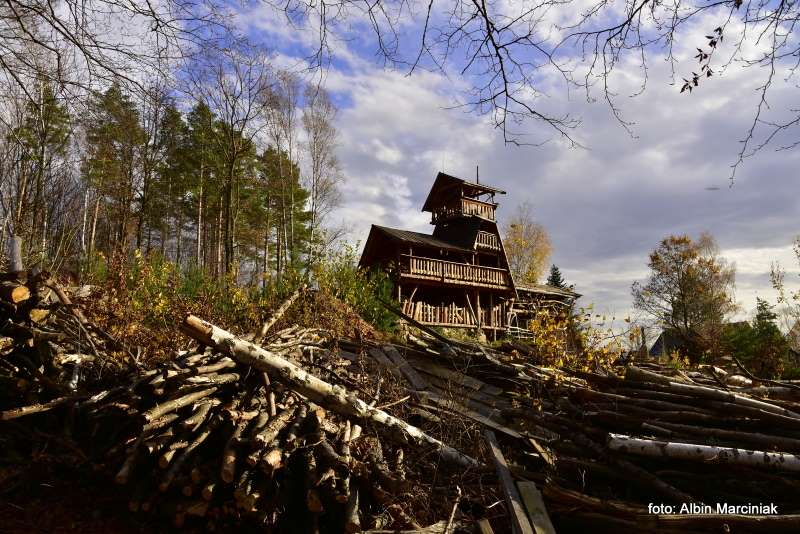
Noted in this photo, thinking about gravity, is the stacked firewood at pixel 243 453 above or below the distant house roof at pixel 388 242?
below

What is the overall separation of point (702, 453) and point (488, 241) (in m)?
22.8

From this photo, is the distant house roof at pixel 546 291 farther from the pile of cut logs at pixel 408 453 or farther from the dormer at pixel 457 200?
the pile of cut logs at pixel 408 453

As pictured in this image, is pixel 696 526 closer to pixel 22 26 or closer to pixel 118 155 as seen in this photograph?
→ pixel 22 26

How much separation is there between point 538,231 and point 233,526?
43.5 meters

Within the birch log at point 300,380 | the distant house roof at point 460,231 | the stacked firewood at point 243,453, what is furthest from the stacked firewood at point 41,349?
the distant house roof at point 460,231

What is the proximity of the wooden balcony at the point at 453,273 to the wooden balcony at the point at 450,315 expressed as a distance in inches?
56.4

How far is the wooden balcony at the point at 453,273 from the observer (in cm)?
2270

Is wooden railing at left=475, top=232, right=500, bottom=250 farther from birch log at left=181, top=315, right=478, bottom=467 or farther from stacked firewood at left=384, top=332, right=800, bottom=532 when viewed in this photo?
birch log at left=181, top=315, right=478, bottom=467

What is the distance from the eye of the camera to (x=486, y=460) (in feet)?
15.9

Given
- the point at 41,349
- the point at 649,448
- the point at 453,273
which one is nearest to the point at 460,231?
the point at 453,273

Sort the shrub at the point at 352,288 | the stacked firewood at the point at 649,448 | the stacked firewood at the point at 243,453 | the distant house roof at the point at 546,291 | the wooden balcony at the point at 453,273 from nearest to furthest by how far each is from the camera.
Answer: the stacked firewood at the point at 243,453 < the stacked firewood at the point at 649,448 < the shrub at the point at 352,288 < the wooden balcony at the point at 453,273 < the distant house roof at the point at 546,291

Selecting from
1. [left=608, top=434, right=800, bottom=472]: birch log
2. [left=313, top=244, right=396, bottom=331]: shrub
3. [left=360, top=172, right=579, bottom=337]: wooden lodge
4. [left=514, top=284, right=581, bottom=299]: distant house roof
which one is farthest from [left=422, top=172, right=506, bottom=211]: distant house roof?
[left=608, top=434, right=800, bottom=472]: birch log

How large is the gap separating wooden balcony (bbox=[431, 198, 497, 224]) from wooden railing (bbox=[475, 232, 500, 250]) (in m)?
0.98

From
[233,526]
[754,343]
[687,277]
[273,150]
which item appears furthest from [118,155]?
[687,277]
